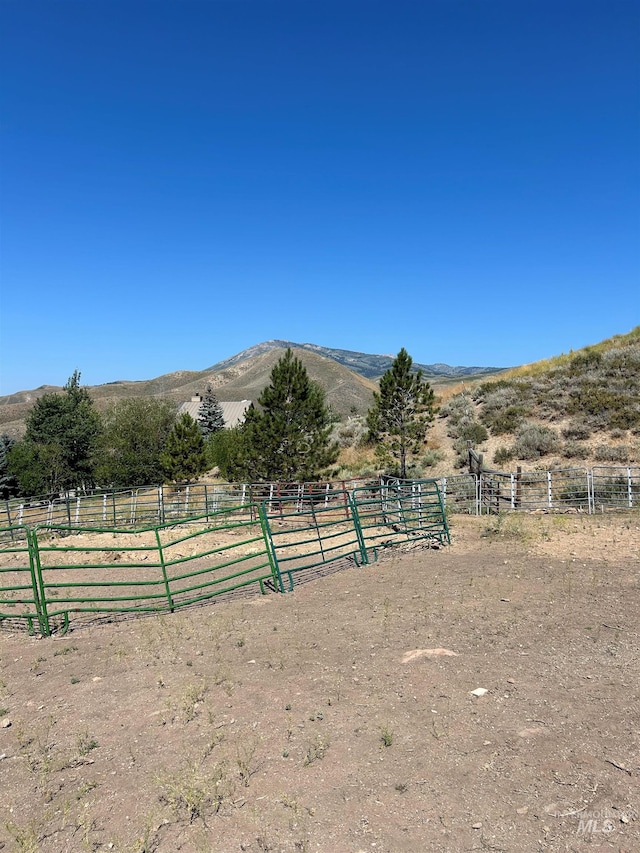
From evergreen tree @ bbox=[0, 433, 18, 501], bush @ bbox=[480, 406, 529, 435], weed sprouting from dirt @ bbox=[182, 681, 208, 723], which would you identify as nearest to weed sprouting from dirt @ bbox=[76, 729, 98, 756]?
weed sprouting from dirt @ bbox=[182, 681, 208, 723]

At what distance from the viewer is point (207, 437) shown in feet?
229

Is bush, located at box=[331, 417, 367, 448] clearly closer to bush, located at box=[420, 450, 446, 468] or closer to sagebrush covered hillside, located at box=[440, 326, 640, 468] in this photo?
sagebrush covered hillside, located at box=[440, 326, 640, 468]

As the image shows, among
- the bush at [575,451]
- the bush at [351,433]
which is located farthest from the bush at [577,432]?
the bush at [351,433]

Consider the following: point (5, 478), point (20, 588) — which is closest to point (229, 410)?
point (5, 478)

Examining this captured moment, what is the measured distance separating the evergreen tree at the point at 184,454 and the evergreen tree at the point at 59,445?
65.1ft

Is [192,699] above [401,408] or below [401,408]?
below

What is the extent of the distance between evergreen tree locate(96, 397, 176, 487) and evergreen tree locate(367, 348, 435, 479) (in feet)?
97.2

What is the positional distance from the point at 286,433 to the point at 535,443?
12995 millimetres

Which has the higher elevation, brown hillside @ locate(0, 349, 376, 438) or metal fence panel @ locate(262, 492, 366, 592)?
brown hillside @ locate(0, 349, 376, 438)

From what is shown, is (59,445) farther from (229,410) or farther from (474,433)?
(474,433)

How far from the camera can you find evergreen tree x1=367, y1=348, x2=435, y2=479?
2817 cm

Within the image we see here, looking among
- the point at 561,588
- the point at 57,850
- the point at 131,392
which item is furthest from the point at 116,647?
the point at 131,392

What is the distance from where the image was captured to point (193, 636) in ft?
25.4

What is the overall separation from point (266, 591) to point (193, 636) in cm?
253
